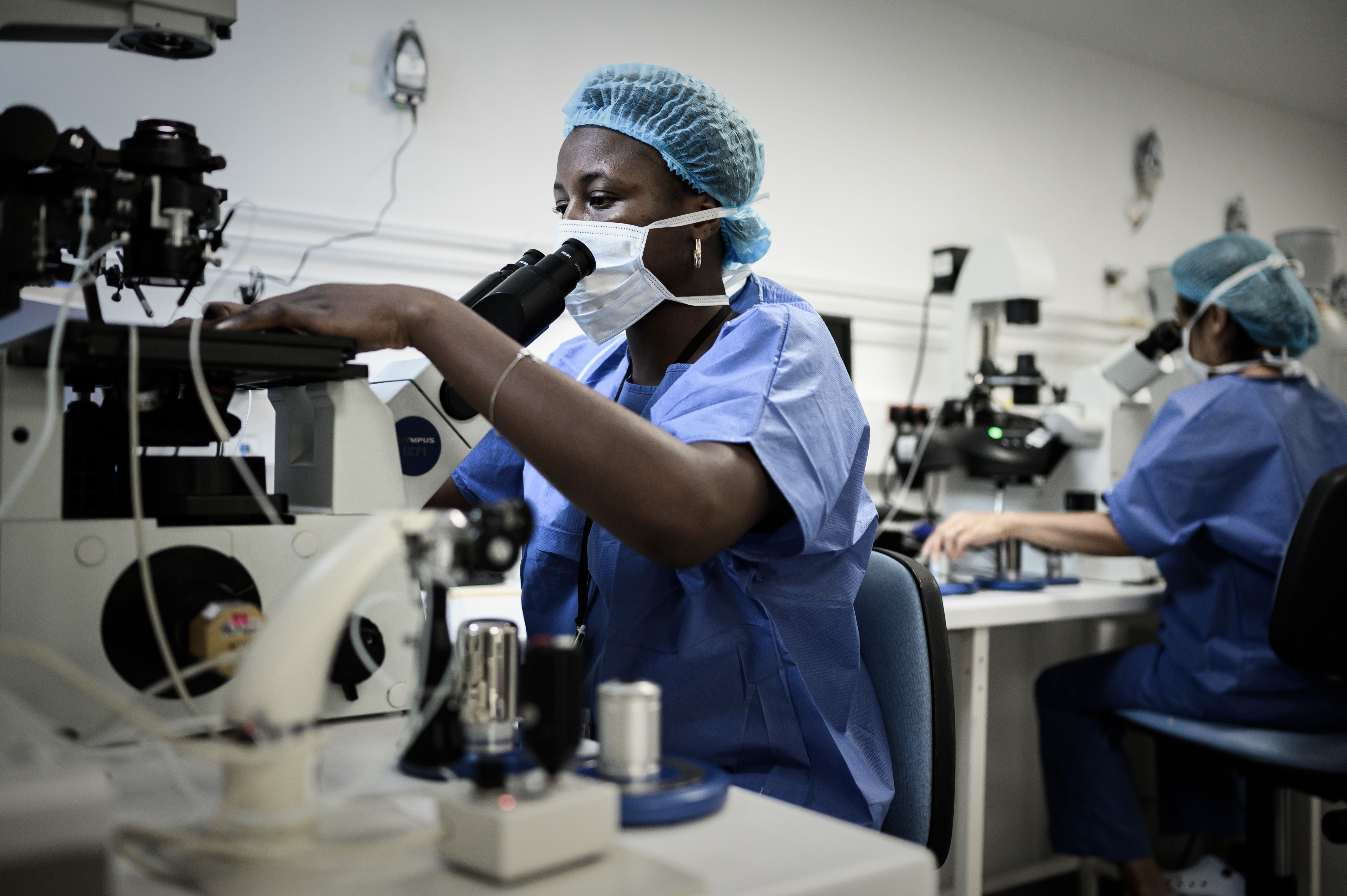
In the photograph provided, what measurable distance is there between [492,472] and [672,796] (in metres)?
0.74

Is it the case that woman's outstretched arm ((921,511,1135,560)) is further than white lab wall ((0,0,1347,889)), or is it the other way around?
woman's outstretched arm ((921,511,1135,560))

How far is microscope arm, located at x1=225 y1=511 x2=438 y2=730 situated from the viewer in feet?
1.62

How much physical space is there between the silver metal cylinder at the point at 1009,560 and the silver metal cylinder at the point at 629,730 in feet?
5.37

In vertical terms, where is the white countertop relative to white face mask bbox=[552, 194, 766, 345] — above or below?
below

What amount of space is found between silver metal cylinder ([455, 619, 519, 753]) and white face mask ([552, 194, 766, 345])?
583 mm

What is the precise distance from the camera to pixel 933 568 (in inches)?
80.9

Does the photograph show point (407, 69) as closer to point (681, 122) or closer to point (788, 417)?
point (681, 122)

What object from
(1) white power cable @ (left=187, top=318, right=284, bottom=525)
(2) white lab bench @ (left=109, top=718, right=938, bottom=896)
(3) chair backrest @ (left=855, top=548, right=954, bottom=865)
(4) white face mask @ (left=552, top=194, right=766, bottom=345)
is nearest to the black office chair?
(3) chair backrest @ (left=855, top=548, right=954, bottom=865)

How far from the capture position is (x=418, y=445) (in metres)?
0.99

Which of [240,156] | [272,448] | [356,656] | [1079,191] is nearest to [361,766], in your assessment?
[356,656]

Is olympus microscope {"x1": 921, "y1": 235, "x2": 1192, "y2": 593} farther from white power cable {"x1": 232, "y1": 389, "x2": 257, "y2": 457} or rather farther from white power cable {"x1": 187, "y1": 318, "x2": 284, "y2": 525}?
white power cable {"x1": 187, "y1": 318, "x2": 284, "y2": 525}

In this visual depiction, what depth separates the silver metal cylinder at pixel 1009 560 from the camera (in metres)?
2.09

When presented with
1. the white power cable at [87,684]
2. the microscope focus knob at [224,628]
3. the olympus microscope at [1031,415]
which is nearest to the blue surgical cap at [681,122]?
the microscope focus knob at [224,628]

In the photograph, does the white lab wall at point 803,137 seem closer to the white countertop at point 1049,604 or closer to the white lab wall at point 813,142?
the white lab wall at point 813,142
